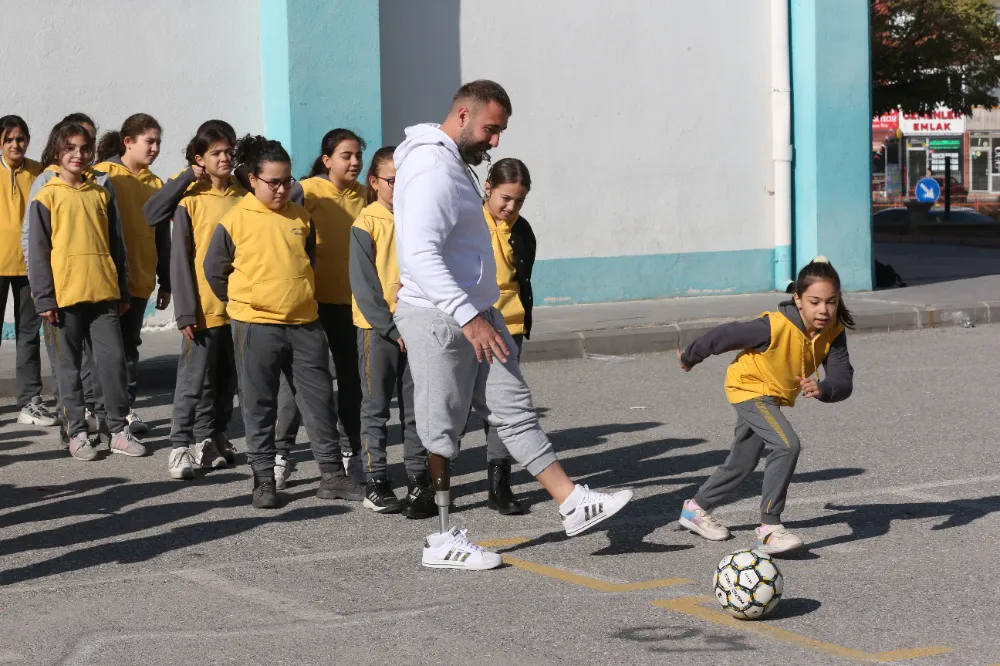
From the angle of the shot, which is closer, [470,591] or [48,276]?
[470,591]

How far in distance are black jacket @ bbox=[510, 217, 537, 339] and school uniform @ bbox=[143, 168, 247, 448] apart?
152 cm

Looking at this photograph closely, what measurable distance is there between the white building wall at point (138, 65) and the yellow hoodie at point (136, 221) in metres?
4.39

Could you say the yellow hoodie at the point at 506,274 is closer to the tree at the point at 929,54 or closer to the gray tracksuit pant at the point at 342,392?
the gray tracksuit pant at the point at 342,392

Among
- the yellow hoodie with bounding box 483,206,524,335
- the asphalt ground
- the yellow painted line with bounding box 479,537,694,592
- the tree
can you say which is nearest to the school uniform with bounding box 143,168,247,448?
the asphalt ground

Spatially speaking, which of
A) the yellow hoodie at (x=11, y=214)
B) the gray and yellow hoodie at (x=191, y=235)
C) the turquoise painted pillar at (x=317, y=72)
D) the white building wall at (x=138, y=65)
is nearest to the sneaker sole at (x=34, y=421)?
the yellow hoodie at (x=11, y=214)

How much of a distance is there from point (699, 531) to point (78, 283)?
3914mm

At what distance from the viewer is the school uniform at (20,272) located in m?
9.29

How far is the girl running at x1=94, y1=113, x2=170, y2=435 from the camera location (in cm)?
862

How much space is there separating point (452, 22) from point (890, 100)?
1385 centimetres

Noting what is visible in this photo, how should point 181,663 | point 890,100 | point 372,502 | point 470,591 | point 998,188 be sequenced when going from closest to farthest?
point 181,663 < point 470,591 < point 372,502 < point 890,100 < point 998,188

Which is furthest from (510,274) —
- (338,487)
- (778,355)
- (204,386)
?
(204,386)

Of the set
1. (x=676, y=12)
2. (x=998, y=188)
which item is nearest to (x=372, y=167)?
(x=676, y=12)

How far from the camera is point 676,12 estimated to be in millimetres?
15938

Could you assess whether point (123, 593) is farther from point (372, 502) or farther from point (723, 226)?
point (723, 226)
